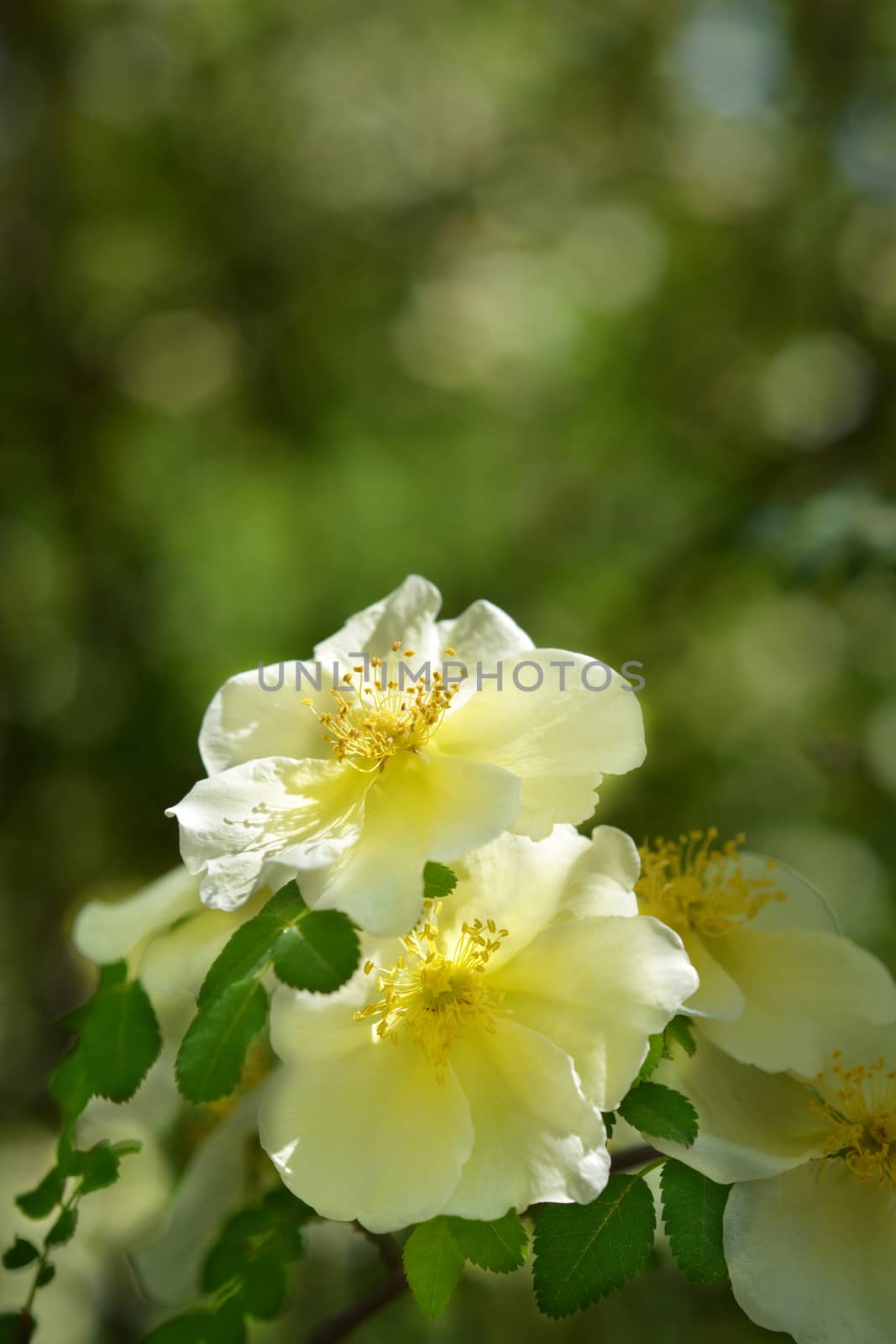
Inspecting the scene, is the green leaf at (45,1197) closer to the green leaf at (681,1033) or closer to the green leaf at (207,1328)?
the green leaf at (207,1328)

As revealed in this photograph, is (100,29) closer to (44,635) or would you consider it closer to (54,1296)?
(44,635)

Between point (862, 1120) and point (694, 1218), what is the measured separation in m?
0.16

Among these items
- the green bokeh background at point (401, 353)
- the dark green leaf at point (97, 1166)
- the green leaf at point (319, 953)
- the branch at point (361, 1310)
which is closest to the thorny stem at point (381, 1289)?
the branch at point (361, 1310)

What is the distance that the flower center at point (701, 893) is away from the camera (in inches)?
39.6

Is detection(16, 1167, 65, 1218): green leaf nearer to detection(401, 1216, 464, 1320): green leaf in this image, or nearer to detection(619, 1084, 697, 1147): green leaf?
detection(401, 1216, 464, 1320): green leaf

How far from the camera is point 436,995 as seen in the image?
34.9 inches

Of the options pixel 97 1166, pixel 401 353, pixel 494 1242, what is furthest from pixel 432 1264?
pixel 401 353

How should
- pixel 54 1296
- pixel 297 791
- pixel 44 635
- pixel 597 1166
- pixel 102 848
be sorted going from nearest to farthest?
pixel 597 1166
pixel 297 791
pixel 54 1296
pixel 102 848
pixel 44 635

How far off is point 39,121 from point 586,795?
3684 millimetres

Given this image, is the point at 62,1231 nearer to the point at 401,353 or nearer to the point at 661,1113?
the point at 661,1113

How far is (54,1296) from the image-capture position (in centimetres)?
204

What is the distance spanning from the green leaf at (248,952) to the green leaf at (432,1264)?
0.76 feet

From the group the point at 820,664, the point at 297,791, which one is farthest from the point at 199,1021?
the point at 820,664

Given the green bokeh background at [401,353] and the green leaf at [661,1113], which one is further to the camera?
the green bokeh background at [401,353]
